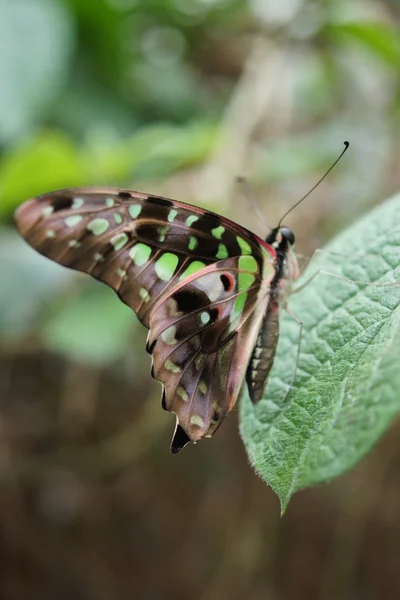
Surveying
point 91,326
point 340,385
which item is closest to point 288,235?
point 340,385

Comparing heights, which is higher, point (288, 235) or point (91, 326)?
point (288, 235)

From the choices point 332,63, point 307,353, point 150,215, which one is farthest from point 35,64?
point 307,353

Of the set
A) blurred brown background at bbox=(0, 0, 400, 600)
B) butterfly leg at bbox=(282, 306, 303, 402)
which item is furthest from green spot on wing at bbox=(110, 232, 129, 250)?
blurred brown background at bbox=(0, 0, 400, 600)

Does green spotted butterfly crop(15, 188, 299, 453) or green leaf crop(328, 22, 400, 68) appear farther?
green leaf crop(328, 22, 400, 68)

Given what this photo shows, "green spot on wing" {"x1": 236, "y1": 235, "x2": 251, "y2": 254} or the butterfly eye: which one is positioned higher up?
the butterfly eye

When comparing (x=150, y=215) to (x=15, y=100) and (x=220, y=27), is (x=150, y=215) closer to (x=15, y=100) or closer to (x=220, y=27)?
(x=15, y=100)

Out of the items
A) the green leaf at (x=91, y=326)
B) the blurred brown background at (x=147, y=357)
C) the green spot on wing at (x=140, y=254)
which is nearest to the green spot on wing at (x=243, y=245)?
the green spot on wing at (x=140, y=254)

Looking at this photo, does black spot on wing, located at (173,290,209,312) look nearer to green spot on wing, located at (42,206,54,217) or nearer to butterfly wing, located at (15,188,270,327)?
butterfly wing, located at (15,188,270,327)

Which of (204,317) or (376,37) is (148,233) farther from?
(376,37)
